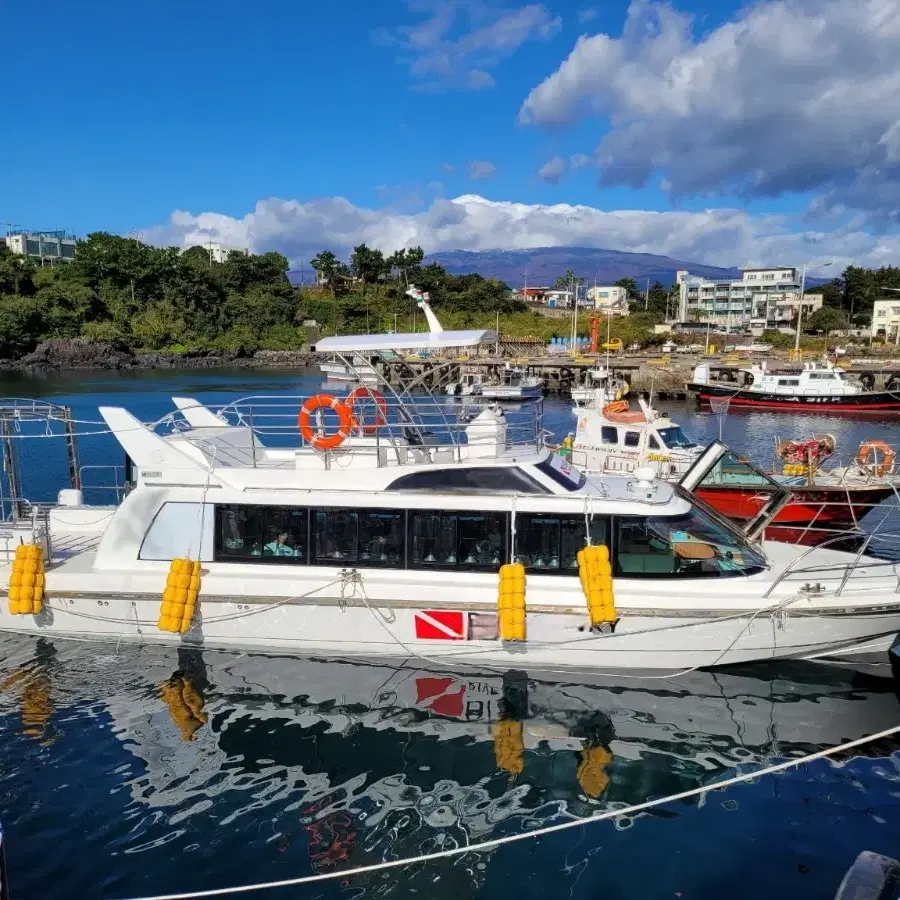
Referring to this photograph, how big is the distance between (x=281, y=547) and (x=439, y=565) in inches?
85.6

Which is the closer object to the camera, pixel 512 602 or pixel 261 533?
Result: pixel 512 602

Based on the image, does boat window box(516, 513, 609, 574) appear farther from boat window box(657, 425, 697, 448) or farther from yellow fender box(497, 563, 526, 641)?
boat window box(657, 425, 697, 448)

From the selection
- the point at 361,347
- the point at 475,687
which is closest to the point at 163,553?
the point at 361,347

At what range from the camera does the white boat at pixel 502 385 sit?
51.1 meters

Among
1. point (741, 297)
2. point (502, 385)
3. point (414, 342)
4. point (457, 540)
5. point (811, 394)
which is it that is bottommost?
point (811, 394)

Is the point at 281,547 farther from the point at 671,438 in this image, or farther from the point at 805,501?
the point at 671,438

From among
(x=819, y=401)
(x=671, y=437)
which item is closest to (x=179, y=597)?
(x=671, y=437)

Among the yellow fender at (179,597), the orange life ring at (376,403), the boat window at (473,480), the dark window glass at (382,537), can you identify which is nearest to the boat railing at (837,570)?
the boat window at (473,480)

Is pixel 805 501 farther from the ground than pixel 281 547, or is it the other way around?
pixel 281 547

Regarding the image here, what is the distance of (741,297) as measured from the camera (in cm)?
11700

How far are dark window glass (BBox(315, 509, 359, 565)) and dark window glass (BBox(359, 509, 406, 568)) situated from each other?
108mm

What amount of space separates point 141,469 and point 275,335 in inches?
3475

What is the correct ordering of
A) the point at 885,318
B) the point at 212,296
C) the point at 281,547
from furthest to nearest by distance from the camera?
the point at 212,296
the point at 885,318
the point at 281,547

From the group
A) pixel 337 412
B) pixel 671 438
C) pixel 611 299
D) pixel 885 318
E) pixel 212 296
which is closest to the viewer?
pixel 337 412
